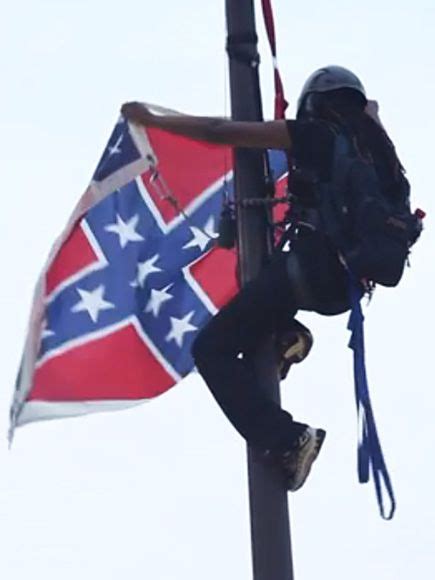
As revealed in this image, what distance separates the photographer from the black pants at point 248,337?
7793 mm

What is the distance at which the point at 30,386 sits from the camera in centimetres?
941

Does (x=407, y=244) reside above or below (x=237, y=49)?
below

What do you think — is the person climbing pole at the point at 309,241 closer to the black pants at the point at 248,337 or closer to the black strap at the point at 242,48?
the black pants at the point at 248,337

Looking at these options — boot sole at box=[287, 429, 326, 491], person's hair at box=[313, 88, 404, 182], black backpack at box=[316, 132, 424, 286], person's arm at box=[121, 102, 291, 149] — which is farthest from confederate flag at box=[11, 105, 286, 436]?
boot sole at box=[287, 429, 326, 491]

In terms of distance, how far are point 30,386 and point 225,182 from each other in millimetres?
1464

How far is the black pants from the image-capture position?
7.79m

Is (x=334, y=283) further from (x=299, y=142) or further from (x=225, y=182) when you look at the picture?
(x=225, y=182)

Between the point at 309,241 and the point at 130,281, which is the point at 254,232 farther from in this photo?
the point at 130,281

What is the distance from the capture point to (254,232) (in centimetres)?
811

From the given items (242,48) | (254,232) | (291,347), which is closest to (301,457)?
(291,347)

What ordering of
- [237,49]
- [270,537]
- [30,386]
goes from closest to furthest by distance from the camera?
[270,537] < [237,49] < [30,386]

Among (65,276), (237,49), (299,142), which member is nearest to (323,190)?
(299,142)

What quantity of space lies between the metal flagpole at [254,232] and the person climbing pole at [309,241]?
0.07 meters

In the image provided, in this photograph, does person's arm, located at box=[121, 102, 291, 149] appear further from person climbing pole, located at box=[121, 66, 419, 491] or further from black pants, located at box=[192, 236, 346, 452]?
black pants, located at box=[192, 236, 346, 452]
